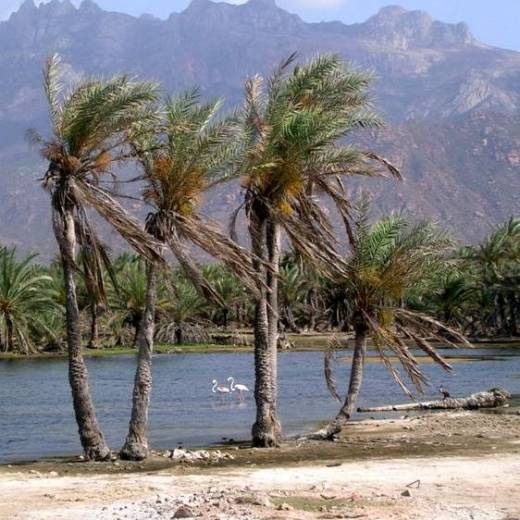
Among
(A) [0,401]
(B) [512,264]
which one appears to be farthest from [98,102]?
(B) [512,264]

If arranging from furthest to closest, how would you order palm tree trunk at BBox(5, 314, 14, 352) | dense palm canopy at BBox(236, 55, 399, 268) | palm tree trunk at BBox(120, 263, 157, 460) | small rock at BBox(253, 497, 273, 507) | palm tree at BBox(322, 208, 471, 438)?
1. palm tree trunk at BBox(5, 314, 14, 352)
2. palm tree at BBox(322, 208, 471, 438)
3. dense palm canopy at BBox(236, 55, 399, 268)
4. palm tree trunk at BBox(120, 263, 157, 460)
5. small rock at BBox(253, 497, 273, 507)

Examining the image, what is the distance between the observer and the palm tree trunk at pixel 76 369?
21.5 m

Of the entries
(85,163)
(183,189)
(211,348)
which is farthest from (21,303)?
(85,163)

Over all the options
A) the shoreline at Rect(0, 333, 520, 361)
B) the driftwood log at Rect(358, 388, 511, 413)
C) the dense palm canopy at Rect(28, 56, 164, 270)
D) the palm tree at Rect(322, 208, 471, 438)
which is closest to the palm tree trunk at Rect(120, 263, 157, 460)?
the dense palm canopy at Rect(28, 56, 164, 270)

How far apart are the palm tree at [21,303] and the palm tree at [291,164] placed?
42459 millimetres

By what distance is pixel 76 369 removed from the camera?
21891 millimetres

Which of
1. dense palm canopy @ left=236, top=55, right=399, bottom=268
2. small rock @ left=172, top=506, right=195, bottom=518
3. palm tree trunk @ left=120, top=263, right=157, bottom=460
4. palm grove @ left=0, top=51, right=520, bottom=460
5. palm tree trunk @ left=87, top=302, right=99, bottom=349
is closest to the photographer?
small rock @ left=172, top=506, right=195, bottom=518

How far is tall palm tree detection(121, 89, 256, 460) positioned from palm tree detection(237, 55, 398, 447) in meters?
0.80

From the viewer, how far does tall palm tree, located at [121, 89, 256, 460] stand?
22.1 metres

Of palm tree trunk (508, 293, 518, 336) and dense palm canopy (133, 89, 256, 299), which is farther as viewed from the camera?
palm tree trunk (508, 293, 518, 336)

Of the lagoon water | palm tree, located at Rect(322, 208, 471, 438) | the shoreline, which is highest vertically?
palm tree, located at Rect(322, 208, 471, 438)

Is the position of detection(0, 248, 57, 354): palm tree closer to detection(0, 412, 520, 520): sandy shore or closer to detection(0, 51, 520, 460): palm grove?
detection(0, 51, 520, 460): palm grove

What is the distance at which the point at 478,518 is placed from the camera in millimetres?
14969

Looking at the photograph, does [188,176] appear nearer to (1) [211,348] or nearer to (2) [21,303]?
(2) [21,303]
